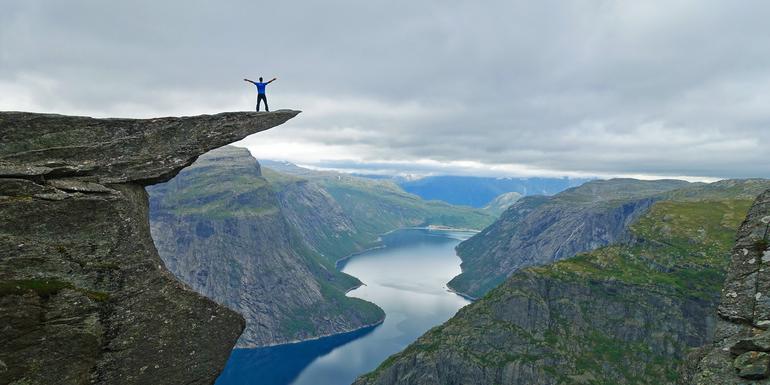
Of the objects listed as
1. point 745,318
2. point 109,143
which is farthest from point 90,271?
point 745,318

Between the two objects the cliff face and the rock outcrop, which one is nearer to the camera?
the rock outcrop

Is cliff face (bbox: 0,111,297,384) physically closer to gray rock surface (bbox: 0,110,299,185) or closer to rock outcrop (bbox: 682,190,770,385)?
gray rock surface (bbox: 0,110,299,185)

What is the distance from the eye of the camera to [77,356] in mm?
21656

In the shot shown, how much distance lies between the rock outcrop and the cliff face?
83.4 feet

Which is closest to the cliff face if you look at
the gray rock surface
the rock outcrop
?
the gray rock surface

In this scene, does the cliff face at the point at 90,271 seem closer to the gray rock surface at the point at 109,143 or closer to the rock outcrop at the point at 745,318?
the gray rock surface at the point at 109,143

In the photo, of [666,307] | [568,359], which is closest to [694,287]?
[666,307]

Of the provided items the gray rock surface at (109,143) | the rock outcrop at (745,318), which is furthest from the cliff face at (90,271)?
the rock outcrop at (745,318)

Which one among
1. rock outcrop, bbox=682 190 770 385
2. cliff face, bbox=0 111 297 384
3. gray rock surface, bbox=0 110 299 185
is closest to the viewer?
rock outcrop, bbox=682 190 770 385

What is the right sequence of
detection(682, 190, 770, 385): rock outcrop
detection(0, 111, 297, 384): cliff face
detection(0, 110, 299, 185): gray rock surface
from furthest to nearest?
1. detection(0, 110, 299, 185): gray rock surface
2. detection(0, 111, 297, 384): cliff face
3. detection(682, 190, 770, 385): rock outcrop

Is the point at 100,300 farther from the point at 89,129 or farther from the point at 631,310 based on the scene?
the point at 631,310

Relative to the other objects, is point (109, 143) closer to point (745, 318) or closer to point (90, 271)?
point (90, 271)

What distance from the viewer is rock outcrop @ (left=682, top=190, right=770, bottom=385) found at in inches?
673

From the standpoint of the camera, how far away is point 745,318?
20141mm
